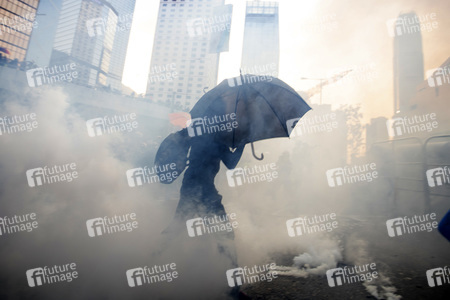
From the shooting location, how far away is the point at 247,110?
12.1 ft

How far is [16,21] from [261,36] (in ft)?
373

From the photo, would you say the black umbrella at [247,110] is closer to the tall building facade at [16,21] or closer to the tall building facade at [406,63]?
the tall building facade at [16,21]

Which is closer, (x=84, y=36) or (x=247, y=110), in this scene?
(x=247, y=110)

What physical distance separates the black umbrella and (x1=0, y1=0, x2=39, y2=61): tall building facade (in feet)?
249

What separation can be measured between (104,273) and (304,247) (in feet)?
13.9

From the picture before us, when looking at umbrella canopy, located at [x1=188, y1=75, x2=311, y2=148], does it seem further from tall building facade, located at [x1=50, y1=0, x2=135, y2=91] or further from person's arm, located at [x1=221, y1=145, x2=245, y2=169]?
tall building facade, located at [x1=50, y1=0, x2=135, y2=91]

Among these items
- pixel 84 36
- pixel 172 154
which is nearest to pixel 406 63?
pixel 172 154

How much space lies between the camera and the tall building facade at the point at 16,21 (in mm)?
53562

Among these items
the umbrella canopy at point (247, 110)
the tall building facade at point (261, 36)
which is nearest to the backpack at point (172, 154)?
the umbrella canopy at point (247, 110)

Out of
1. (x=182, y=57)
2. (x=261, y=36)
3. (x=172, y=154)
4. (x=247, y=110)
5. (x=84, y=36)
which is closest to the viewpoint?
(x=172, y=154)

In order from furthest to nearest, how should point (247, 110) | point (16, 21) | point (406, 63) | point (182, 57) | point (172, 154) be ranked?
point (182, 57) < point (406, 63) < point (16, 21) < point (247, 110) < point (172, 154)

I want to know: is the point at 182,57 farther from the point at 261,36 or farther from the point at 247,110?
the point at 247,110

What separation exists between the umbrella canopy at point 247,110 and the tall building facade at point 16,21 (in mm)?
75758

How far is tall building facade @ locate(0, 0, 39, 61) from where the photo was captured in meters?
53.6
